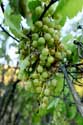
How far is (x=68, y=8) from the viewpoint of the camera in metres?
0.98

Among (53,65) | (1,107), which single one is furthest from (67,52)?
(1,107)

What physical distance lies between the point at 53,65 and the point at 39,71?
42mm

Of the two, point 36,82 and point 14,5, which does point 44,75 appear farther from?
point 14,5

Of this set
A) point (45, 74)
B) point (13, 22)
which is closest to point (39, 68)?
point (45, 74)

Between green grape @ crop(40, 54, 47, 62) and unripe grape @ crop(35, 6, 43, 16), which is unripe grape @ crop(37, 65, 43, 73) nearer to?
green grape @ crop(40, 54, 47, 62)

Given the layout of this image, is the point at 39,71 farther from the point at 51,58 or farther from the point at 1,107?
the point at 1,107

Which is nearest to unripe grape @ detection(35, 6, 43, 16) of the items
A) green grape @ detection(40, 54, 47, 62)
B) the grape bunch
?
the grape bunch

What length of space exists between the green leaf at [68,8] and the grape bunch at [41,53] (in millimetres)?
27

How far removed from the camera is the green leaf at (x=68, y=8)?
96cm

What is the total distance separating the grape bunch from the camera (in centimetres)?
91

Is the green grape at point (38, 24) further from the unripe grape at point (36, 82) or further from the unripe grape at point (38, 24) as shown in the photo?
the unripe grape at point (36, 82)

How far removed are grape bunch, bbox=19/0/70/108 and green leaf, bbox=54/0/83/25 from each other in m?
0.03

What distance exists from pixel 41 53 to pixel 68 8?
0.52 feet

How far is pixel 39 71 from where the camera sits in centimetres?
91
